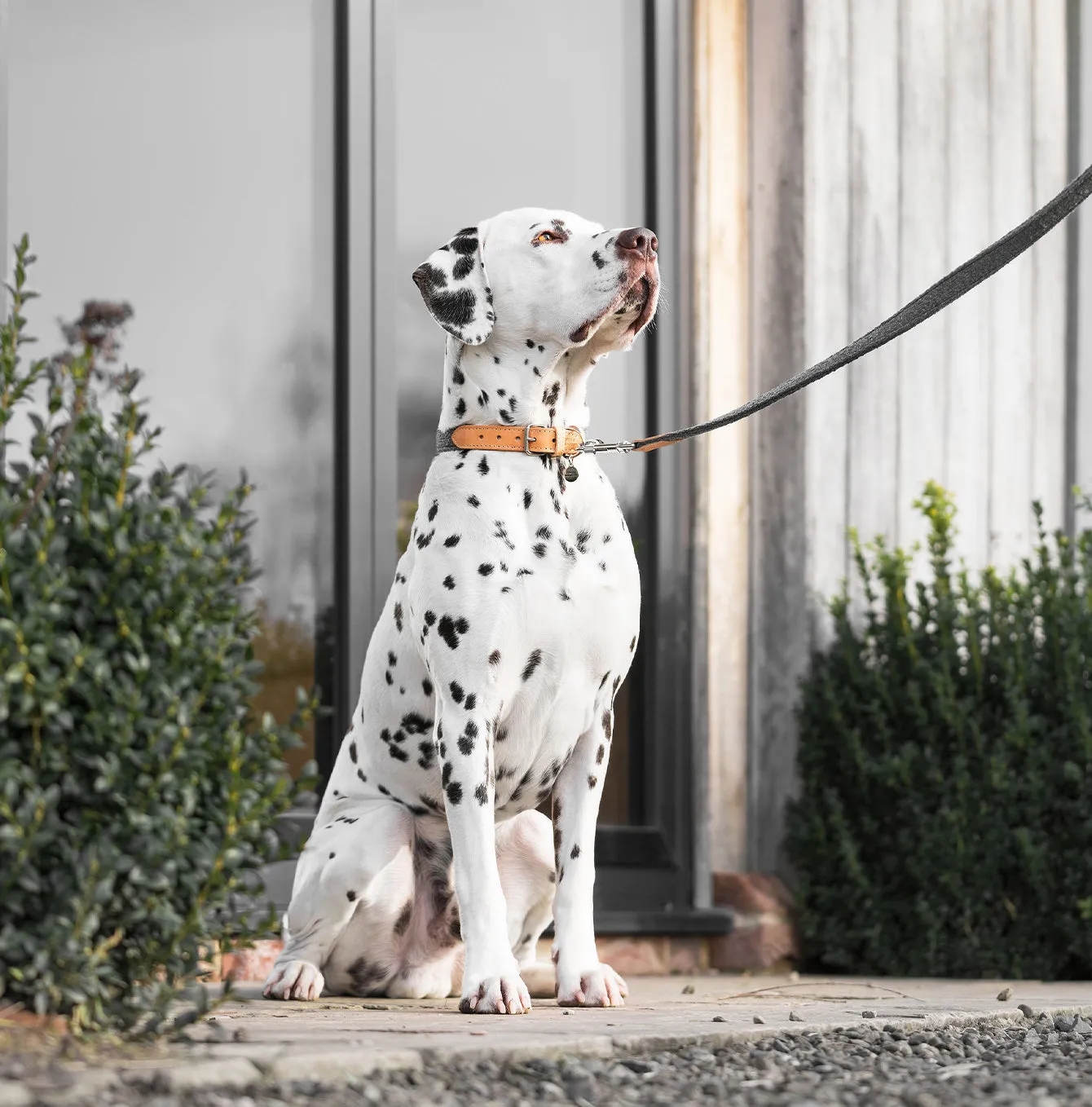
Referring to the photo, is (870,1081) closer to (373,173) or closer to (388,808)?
(388,808)

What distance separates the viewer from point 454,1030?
2695 millimetres

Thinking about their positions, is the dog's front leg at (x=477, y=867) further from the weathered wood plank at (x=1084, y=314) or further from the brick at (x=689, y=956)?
the weathered wood plank at (x=1084, y=314)

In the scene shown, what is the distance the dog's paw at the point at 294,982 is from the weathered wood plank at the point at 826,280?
8.72 feet

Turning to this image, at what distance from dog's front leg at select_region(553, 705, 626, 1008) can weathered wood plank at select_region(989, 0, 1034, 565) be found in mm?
3176

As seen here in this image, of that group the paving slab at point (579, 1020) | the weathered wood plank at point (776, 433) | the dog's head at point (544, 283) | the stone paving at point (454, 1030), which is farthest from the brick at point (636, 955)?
the dog's head at point (544, 283)

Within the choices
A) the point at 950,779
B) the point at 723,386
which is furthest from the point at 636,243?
the point at 950,779

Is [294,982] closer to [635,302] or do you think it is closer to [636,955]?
[635,302]

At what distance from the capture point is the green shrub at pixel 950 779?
16.4 ft

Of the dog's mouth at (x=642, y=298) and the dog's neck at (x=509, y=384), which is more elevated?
the dog's mouth at (x=642, y=298)

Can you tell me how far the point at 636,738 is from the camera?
555cm

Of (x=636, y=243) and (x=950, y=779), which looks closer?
(x=636, y=243)

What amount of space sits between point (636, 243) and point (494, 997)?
1.64m

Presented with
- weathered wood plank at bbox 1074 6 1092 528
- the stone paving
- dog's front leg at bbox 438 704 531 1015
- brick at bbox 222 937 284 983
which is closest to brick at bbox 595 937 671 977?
the stone paving

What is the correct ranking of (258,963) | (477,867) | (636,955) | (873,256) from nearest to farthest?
(477,867), (258,963), (636,955), (873,256)
